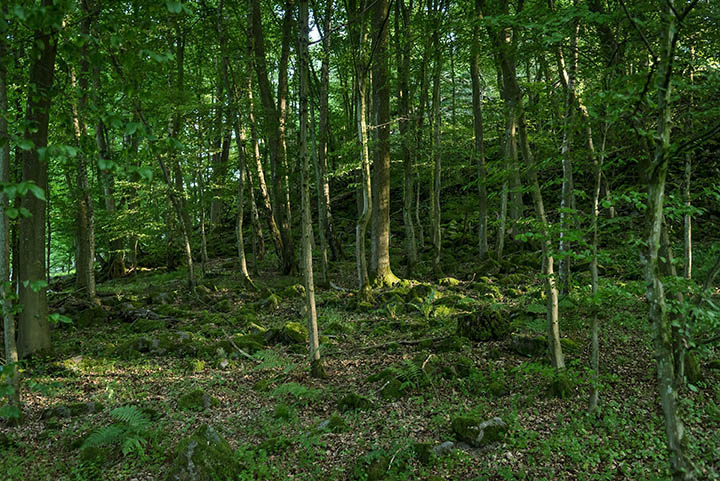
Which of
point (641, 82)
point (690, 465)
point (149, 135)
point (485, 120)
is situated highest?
point (485, 120)

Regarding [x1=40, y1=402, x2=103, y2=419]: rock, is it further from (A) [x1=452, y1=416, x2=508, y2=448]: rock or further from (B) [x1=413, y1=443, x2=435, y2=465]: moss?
(A) [x1=452, y1=416, x2=508, y2=448]: rock

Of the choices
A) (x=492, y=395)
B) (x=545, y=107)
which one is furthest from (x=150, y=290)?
(x=545, y=107)

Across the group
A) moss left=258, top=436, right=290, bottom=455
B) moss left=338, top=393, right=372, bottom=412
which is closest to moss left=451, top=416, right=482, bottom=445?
moss left=338, top=393, right=372, bottom=412

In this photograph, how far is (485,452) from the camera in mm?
4391

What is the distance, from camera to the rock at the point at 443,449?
14.4 feet

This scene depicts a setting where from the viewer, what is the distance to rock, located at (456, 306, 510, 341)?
7.39m

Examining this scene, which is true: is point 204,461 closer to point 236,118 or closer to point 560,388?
point 560,388

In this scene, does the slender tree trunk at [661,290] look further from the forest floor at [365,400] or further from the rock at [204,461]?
the rock at [204,461]

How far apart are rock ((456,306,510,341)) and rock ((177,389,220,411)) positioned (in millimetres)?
4252

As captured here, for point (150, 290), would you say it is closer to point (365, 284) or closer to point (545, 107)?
point (365, 284)

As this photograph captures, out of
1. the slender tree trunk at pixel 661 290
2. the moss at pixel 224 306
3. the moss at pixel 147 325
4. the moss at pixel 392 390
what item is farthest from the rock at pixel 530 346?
the moss at pixel 147 325

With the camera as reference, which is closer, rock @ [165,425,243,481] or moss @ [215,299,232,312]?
rock @ [165,425,243,481]

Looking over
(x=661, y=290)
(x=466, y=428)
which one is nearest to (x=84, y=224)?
(x=466, y=428)

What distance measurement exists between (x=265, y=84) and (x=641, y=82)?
1343cm
